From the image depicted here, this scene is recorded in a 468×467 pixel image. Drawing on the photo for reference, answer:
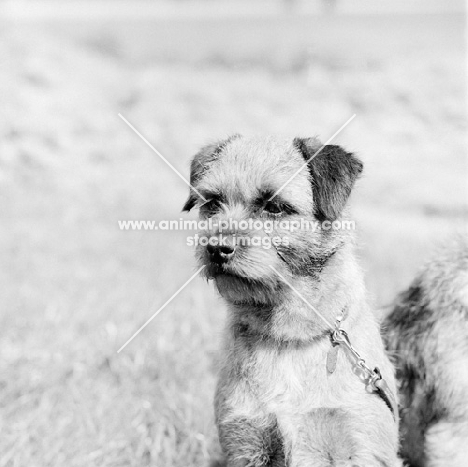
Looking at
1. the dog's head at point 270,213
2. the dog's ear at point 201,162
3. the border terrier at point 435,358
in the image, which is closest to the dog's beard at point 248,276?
the dog's head at point 270,213

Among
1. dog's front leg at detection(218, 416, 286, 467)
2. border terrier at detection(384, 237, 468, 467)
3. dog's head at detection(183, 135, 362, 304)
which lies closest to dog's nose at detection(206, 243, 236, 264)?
dog's head at detection(183, 135, 362, 304)

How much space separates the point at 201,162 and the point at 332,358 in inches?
54.8

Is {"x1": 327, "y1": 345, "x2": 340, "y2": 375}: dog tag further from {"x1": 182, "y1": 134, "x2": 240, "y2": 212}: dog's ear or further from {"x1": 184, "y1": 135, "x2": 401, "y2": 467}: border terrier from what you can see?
{"x1": 182, "y1": 134, "x2": 240, "y2": 212}: dog's ear

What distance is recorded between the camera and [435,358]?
360 cm

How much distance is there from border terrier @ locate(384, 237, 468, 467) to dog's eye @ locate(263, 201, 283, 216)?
1.03m

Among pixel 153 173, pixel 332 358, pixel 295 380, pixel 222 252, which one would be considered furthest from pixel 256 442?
pixel 153 173

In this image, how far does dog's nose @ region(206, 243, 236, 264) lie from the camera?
3.21 m

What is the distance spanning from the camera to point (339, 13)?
12.0m

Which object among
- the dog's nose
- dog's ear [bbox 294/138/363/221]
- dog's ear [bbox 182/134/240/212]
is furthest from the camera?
dog's ear [bbox 182/134/240/212]

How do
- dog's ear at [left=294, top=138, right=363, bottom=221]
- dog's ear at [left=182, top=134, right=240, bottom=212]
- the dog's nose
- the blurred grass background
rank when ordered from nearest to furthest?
the dog's nose
dog's ear at [left=294, top=138, right=363, bottom=221]
dog's ear at [left=182, top=134, right=240, bottom=212]
the blurred grass background

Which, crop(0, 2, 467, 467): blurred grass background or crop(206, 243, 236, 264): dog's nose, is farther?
crop(0, 2, 467, 467): blurred grass background

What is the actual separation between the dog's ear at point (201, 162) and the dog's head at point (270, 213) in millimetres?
153

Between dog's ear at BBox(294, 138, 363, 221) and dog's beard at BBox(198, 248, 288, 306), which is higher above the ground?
dog's ear at BBox(294, 138, 363, 221)

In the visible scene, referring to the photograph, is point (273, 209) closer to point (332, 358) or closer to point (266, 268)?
point (266, 268)
